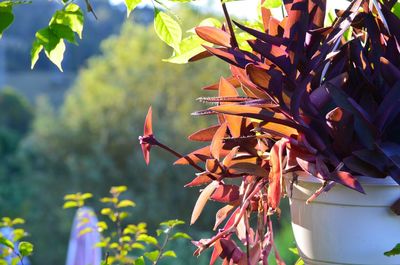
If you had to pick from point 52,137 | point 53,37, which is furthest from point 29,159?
point 53,37

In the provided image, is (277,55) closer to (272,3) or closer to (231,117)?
(231,117)

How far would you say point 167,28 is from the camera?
87 centimetres

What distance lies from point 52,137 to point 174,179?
301 cm

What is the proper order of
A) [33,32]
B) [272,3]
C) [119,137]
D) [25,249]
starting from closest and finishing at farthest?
[272,3] < [25,249] < [119,137] < [33,32]

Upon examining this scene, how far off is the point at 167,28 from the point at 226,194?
9.9 inches

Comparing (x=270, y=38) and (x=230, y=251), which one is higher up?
(x=270, y=38)

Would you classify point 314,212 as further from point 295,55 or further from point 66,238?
point 66,238

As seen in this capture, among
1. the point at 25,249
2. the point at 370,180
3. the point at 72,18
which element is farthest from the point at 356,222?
the point at 25,249

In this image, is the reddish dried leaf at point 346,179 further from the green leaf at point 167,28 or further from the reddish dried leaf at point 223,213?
the green leaf at point 167,28

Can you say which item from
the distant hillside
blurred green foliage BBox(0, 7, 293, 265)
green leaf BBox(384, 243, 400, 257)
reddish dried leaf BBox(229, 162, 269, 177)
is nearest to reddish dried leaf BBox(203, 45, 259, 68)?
reddish dried leaf BBox(229, 162, 269, 177)

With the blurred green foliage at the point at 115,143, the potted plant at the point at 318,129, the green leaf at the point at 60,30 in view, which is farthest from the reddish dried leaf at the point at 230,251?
the blurred green foliage at the point at 115,143

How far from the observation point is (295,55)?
66cm

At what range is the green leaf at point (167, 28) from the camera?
2.85ft

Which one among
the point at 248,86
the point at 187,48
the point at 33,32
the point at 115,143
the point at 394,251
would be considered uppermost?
the point at 33,32
